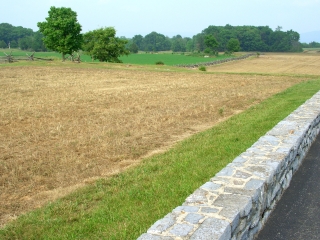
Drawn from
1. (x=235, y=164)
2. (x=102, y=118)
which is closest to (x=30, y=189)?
(x=235, y=164)

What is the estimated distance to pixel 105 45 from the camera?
5469 cm

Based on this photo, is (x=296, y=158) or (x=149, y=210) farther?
(x=296, y=158)

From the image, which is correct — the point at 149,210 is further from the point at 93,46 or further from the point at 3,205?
the point at 93,46

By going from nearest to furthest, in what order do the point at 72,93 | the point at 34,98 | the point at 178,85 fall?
1. the point at 34,98
2. the point at 72,93
3. the point at 178,85

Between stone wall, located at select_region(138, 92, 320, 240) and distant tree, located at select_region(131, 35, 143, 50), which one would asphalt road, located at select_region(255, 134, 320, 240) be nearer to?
stone wall, located at select_region(138, 92, 320, 240)

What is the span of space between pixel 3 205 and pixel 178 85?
17947 millimetres

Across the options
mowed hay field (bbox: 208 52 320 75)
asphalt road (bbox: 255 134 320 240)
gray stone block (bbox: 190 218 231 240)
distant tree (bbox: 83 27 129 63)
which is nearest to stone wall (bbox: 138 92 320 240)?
gray stone block (bbox: 190 218 231 240)

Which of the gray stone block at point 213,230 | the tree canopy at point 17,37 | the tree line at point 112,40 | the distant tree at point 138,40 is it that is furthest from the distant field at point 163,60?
the distant tree at point 138,40

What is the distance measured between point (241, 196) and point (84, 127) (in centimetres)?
761

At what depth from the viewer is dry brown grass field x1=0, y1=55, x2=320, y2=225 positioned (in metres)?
6.52

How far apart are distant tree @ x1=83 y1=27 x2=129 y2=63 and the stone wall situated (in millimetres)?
50291

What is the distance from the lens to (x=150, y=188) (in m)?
5.32

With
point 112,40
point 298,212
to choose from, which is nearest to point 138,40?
point 112,40

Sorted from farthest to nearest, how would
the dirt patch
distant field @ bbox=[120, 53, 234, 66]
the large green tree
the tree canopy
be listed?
1. the tree canopy
2. distant field @ bbox=[120, 53, 234, 66]
3. the large green tree
4. the dirt patch
